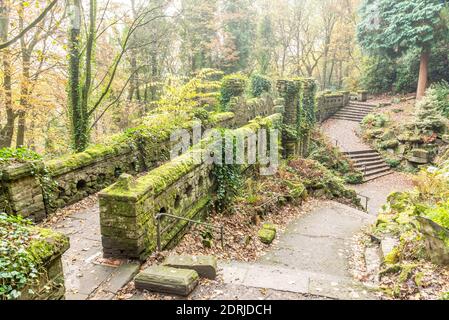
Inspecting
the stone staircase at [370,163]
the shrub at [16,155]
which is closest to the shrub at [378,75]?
the stone staircase at [370,163]

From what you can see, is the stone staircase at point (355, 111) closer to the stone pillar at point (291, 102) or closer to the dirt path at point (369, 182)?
the dirt path at point (369, 182)

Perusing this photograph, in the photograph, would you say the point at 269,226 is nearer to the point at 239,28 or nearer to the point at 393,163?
the point at 393,163

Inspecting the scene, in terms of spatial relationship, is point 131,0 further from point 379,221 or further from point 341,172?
point 379,221

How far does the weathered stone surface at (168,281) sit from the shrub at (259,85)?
585 inches

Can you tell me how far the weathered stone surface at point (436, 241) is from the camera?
5410 millimetres

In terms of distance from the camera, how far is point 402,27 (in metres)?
22.0

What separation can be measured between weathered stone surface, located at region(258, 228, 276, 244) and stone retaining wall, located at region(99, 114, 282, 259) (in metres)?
2.19

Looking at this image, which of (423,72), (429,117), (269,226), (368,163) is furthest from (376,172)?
(269,226)

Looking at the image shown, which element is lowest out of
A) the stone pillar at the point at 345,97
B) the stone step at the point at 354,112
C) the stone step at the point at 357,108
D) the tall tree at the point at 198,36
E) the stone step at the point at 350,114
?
the stone step at the point at 350,114

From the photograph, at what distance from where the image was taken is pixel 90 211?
25.0 feet

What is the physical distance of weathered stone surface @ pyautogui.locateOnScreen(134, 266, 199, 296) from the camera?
15.9 ft

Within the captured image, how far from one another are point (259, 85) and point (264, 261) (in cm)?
1231

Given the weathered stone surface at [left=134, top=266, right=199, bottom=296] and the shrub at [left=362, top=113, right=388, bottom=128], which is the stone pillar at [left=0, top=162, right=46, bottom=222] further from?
the shrub at [left=362, top=113, right=388, bottom=128]

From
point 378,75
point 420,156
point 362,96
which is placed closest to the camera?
point 420,156
